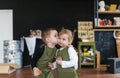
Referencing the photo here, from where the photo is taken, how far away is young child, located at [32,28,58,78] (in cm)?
214

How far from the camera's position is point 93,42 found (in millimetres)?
7676

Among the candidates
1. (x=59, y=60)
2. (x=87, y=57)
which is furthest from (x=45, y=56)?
(x=87, y=57)

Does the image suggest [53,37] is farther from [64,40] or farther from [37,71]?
[37,71]

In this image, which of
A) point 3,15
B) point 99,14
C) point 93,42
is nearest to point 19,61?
point 3,15

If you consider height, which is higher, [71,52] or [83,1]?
[83,1]

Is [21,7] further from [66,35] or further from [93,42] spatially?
[66,35]

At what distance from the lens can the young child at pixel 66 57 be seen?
212 centimetres

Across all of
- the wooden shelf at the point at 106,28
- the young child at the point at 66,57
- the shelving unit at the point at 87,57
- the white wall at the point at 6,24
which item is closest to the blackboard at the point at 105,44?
the wooden shelf at the point at 106,28

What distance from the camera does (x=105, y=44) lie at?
26.3ft

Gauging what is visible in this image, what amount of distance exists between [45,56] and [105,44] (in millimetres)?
6067

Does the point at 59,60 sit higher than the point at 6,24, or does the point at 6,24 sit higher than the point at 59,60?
the point at 6,24

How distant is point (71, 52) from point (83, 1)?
606 centimetres

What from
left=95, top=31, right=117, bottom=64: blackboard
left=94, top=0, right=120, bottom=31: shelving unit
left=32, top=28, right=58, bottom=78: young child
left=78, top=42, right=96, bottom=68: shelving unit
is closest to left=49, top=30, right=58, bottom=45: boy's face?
left=32, top=28, right=58, bottom=78: young child

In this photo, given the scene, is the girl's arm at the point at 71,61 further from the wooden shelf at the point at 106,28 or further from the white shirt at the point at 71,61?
the wooden shelf at the point at 106,28
